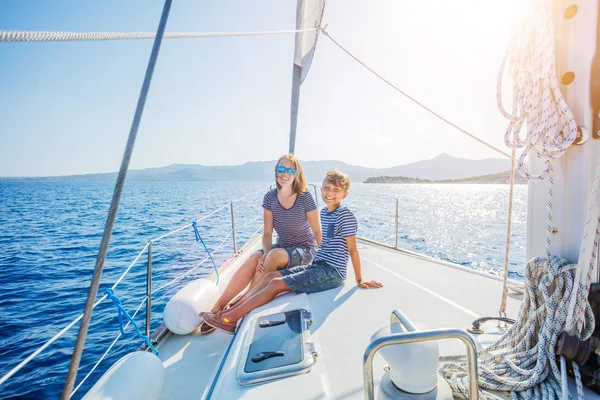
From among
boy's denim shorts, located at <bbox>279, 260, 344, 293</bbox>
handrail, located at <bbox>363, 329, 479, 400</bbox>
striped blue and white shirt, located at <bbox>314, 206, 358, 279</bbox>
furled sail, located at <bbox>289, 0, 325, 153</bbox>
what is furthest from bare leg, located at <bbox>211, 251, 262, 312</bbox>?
furled sail, located at <bbox>289, 0, 325, 153</bbox>

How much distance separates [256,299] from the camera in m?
1.89

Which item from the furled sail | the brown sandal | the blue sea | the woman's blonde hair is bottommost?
the blue sea

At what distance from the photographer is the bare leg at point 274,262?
2.22m

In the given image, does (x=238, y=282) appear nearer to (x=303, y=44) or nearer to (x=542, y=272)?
(x=542, y=272)

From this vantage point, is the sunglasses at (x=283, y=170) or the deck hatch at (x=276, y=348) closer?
the deck hatch at (x=276, y=348)

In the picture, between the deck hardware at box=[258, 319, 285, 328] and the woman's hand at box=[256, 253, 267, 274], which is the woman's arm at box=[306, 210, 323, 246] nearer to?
the woman's hand at box=[256, 253, 267, 274]

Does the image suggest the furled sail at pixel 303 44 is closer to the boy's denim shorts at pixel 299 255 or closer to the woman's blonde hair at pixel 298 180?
the woman's blonde hair at pixel 298 180

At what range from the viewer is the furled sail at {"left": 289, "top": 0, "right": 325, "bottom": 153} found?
368 cm

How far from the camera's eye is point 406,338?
0.76 m

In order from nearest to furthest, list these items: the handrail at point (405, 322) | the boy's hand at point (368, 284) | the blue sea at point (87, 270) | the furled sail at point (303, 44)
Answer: the handrail at point (405, 322) < the boy's hand at point (368, 284) < the blue sea at point (87, 270) < the furled sail at point (303, 44)

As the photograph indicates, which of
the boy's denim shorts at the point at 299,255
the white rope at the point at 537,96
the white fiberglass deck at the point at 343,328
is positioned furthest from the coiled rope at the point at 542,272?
the boy's denim shorts at the point at 299,255

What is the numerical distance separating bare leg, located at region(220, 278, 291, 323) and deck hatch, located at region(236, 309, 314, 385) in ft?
0.74

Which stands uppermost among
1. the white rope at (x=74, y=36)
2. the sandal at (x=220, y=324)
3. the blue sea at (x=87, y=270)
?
the white rope at (x=74, y=36)

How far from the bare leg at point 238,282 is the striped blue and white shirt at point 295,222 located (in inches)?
11.1
